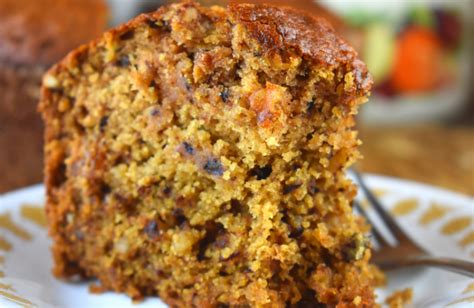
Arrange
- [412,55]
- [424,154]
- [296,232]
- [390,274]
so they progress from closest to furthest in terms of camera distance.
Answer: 1. [296,232]
2. [390,274]
3. [424,154]
4. [412,55]

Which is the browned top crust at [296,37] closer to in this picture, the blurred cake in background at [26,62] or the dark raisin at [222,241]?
the dark raisin at [222,241]

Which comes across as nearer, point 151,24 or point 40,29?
point 151,24

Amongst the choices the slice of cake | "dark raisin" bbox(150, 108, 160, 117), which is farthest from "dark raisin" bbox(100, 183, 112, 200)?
"dark raisin" bbox(150, 108, 160, 117)

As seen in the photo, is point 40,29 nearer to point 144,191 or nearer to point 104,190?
point 104,190

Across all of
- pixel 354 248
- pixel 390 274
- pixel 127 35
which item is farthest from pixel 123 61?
pixel 390 274

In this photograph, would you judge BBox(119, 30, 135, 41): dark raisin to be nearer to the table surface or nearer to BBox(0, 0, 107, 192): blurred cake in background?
BBox(0, 0, 107, 192): blurred cake in background

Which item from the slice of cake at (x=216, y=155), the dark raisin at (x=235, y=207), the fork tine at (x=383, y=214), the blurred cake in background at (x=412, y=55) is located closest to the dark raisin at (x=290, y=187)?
the slice of cake at (x=216, y=155)

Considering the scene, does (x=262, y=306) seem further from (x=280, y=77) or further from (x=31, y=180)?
(x=31, y=180)
